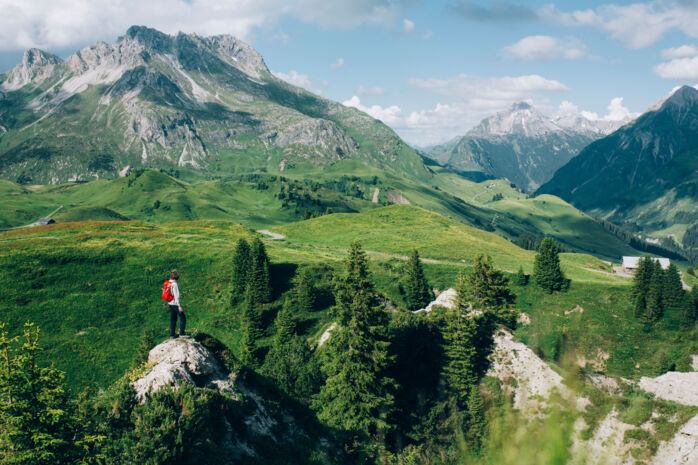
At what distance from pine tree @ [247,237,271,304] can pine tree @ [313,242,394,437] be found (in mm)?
27801

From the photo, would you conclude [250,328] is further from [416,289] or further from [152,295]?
[416,289]

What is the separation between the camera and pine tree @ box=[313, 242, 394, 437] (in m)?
34.8

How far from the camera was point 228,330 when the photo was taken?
5981 cm

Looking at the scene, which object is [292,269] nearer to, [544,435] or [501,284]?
[501,284]

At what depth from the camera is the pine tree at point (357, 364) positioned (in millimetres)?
34750

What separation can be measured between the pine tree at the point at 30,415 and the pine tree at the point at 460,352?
37.4 metres

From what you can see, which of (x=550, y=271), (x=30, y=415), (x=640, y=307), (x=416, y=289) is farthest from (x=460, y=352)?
(x=640, y=307)

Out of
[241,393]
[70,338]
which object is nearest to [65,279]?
[70,338]

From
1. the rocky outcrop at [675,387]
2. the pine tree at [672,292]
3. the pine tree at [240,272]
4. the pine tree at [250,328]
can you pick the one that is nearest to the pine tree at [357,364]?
the pine tree at [250,328]

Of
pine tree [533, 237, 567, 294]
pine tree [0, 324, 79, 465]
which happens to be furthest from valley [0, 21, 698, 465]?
pine tree [533, 237, 567, 294]

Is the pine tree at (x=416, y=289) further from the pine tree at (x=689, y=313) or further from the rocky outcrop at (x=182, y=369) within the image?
the rocky outcrop at (x=182, y=369)

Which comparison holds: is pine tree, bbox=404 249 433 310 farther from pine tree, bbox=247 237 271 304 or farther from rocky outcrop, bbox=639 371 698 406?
rocky outcrop, bbox=639 371 698 406

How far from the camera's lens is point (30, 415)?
1445 centimetres

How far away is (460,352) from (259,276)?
115 ft
